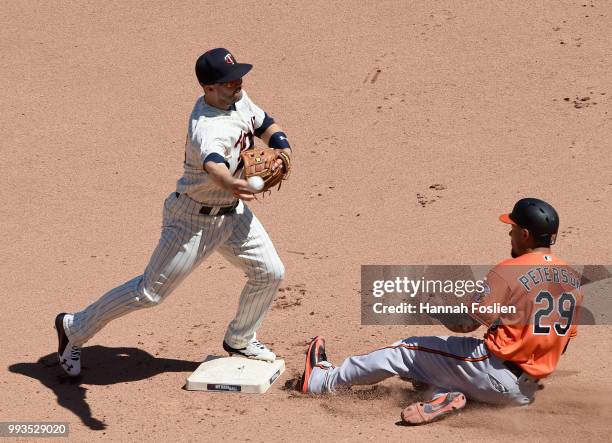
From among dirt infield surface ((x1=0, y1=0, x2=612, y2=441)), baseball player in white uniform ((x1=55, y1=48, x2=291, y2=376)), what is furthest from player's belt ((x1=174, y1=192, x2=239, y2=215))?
dirt infield surface ((x1=0, y1=0, x2=612, y2=441))

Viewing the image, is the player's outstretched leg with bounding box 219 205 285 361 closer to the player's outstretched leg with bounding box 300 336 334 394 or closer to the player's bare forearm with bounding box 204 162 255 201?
the player's outstretched leg with bounding box 300 336 334 394

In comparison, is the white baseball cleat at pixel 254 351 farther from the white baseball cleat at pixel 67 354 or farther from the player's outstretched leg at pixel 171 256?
the white baseball cleat at pixel 67 354

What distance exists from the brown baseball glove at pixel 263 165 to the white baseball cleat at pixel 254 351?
4.10 ft

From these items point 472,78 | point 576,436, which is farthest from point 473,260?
point 472,78

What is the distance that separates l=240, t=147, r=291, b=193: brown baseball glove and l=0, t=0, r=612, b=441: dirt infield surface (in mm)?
1391

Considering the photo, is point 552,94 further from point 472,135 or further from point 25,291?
point 25,291

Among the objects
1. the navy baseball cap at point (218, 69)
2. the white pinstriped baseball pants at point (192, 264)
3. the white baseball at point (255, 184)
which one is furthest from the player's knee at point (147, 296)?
the navy baseball cap at point (218, 69)

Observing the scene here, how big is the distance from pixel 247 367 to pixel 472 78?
530cm

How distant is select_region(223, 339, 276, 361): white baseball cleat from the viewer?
657 cm

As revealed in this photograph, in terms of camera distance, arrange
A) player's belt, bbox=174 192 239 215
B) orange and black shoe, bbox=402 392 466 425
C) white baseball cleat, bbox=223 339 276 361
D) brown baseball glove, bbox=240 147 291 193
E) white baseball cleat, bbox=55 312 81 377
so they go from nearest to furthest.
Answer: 1. orange and black shoe, bbox=402 392 466 425
2. brown baseball glove, bbox=240 147 291 193
3. player's belt, bbox=174 192 239 215
4. white baseball cleat, bbox=55 312 81 377
5. white baseball cleat, bbox=223 339 276 361

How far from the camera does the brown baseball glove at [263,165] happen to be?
19.0 ft

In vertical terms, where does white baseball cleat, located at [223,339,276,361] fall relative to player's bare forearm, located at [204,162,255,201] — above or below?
below

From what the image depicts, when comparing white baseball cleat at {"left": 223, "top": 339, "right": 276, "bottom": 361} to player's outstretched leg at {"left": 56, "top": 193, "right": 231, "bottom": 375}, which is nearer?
player's outstretched leg at {"left": 56, "top": 193, "right": 231, "bottom": 375}

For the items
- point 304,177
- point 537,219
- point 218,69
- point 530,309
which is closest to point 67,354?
point 218,69
